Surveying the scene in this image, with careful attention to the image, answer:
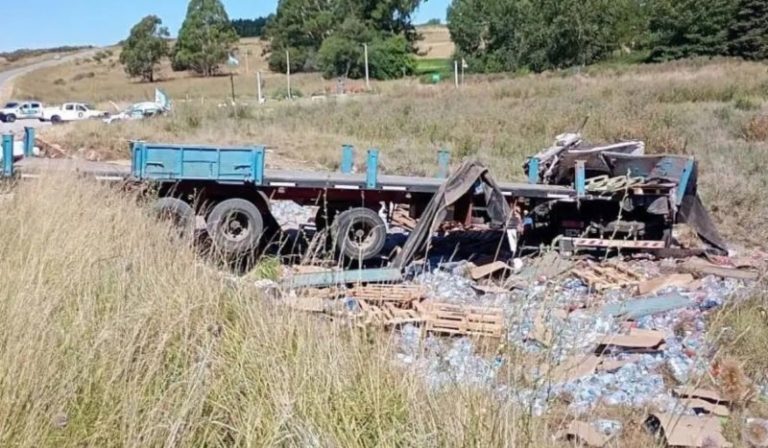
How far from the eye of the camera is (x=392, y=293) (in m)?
7.52

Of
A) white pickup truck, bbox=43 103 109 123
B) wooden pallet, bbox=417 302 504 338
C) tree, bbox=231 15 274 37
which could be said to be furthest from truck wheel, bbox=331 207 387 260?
tree, bbox=231 15 274 37

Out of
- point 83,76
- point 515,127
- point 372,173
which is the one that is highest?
point 83,76

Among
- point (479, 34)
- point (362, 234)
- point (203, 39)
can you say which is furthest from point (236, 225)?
point (203, 39)

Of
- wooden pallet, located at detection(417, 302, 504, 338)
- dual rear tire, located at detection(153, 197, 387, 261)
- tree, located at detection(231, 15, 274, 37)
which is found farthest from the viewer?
tree, located at detection(231, 15, 274, 37)

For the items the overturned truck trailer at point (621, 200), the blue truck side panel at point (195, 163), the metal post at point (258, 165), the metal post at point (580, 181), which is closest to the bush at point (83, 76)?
the blue truck side panel at point (195, 163)

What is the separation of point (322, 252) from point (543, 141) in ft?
40.1

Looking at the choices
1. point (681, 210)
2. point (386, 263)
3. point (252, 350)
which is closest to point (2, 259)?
point (252, 350)

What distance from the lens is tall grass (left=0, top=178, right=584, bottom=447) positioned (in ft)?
9.80

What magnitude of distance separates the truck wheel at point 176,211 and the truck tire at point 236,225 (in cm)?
28

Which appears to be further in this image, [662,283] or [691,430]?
Answer: [662,283]

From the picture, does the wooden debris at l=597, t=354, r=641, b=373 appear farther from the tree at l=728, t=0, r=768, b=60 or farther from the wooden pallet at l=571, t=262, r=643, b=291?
the tree at l=728, t=0, r=768, b=60

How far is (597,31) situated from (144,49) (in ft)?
136

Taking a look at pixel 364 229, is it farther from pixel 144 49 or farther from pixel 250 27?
pixel 250 27

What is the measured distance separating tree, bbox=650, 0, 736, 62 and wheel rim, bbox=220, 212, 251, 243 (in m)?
51.0
